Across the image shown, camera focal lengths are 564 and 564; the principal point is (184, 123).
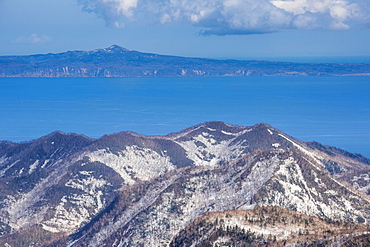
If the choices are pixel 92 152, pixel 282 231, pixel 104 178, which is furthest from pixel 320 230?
pixel 92 152

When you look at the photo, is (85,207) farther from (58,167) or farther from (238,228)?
(238,228)

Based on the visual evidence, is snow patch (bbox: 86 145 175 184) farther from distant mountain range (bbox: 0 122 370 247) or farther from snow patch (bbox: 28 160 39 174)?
snow patch (bbox: 28 160 39 174)

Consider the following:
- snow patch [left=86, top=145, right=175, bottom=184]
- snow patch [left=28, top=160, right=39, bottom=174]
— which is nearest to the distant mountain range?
snow patch [left=86, top=145, right=175, bottom=184]

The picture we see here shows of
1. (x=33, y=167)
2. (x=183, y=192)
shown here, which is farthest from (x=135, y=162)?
(x=183, y=192)

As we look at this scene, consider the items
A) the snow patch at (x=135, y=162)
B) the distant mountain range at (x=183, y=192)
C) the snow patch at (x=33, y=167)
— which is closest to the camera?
the distant mountain range at (x=183, y=192)

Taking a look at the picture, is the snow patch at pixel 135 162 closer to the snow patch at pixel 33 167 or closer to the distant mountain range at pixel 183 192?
the distant mountain range at pixel 183 192

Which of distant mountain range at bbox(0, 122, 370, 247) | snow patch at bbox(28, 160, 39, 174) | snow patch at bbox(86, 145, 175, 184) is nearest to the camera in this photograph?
distant mountain range at bbox(0, 122, 370, 247)

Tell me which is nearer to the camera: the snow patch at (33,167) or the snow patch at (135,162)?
the snow patch at (135,162)

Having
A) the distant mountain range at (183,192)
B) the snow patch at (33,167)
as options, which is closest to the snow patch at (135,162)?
the distant mountain range at (183,192)
